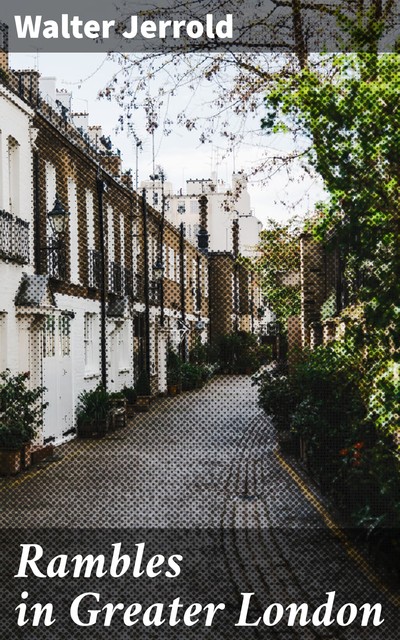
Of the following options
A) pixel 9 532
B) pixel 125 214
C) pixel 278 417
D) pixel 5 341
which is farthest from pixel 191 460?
pixel 125 214

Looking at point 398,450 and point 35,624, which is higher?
point 398,450

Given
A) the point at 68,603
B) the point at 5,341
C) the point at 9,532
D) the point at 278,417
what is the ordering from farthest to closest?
the point at 278,417 < the point at 5,341 < the point at 9,532 < the point at 68,603

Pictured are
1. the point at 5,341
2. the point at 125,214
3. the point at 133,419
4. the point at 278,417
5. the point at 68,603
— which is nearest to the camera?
the point at 68,603

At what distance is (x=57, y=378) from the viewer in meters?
17.8

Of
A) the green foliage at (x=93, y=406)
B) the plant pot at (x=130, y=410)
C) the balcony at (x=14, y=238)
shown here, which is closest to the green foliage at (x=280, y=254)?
the plant pot at (x=130, y=410)

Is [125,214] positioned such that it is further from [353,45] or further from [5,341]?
[353,45]

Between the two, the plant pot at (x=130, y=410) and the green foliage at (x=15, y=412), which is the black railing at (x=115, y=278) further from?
the green foliage at (x=15, y=412)

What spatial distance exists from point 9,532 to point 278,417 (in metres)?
7.19

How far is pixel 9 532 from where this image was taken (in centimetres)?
961

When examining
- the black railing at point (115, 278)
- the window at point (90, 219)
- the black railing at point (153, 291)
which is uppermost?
the window at point (90, 219)

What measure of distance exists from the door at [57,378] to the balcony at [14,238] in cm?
189

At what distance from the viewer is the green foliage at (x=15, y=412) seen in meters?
13.6
